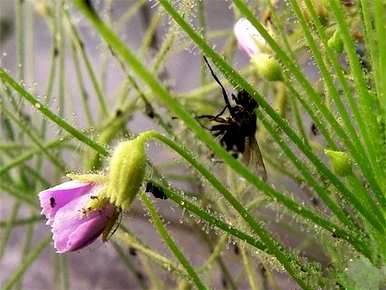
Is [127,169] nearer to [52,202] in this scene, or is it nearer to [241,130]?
[52,202]

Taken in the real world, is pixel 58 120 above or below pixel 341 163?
above

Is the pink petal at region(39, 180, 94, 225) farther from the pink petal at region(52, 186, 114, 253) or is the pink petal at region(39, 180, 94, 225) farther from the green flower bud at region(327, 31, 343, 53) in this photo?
the green flower bud at region(327, 31, 343, 53)

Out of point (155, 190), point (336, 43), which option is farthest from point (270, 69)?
point (155, 190)

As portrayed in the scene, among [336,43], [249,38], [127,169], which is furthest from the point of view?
[249,38]

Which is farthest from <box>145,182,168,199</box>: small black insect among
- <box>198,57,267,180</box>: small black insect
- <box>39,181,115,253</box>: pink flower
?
<box>198,57,267,180</box>: small black insect

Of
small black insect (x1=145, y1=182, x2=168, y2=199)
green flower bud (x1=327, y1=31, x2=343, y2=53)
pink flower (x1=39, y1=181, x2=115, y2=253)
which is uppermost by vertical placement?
green flower bud (x1=327, y1=31, x2=343, y2=53)

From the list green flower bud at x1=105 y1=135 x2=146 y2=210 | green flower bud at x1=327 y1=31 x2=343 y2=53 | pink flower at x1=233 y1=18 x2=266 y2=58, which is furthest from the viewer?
pink flower at x1=233 y1=18 x2=266 y2=58

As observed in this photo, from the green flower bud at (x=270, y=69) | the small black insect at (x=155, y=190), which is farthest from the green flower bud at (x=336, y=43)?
the small black insect at (x=155, y=190)

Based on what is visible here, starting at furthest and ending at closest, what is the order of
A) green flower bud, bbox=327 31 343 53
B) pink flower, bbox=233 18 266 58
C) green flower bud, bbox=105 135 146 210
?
1. pink flower, bbox=233 18 266 58
2. green flower bud, bbox=327 31 343 53
3. green flower bud, bbox=105 135 146 210
